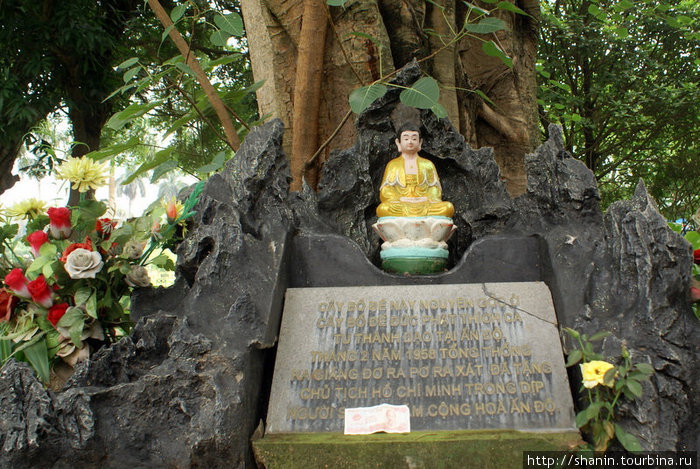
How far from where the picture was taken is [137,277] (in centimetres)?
356

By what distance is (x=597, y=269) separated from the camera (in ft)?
10.7

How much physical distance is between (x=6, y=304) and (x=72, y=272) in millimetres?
473

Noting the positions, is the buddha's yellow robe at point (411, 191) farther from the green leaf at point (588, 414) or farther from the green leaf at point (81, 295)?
the green leaf at point (81, 295)

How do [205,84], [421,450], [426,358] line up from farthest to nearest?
1. [205,84]
2. [426,358]
3. [421,450]

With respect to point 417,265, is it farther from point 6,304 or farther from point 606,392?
point 6,304

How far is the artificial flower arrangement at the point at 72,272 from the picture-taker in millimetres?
3441

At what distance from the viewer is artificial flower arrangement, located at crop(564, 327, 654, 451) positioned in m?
2.55

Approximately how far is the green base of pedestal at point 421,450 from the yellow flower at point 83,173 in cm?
208

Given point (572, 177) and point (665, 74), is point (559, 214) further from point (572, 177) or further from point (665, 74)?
point (665, 74)

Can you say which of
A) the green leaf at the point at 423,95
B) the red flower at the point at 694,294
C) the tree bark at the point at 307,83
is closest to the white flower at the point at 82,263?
the tree bark at the point at 307,83

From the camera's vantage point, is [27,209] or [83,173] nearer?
[83,173]

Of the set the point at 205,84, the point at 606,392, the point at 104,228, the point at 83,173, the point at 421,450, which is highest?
the point at 205,84

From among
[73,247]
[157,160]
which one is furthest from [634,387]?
[157,160]

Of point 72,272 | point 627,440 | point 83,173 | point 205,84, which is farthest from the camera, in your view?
point 205,84
